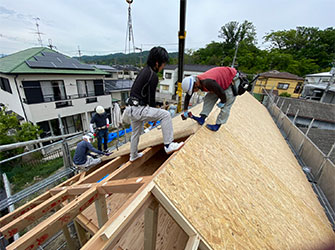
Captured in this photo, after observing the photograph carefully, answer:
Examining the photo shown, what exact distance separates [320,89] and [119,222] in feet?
100

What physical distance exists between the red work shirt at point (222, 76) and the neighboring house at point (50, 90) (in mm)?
11241

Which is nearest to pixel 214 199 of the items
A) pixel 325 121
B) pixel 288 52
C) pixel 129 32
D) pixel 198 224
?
pixel 198 224

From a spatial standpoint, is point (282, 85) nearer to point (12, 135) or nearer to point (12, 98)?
point (12, 135)

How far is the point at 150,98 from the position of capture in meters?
2.18

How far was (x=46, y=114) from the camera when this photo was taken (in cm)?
977

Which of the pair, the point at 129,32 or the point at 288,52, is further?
the point at 288,52

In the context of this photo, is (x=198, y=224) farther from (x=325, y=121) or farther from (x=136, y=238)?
(x=325, y=121)

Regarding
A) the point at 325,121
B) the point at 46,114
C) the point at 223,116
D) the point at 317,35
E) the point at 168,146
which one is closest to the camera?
the point at 168,146

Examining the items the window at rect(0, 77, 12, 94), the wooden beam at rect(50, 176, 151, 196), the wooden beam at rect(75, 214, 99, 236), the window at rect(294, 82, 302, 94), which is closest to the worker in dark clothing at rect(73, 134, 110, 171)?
the wooden beam at rect(75, 214, 99, 236)

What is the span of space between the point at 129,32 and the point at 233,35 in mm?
43194

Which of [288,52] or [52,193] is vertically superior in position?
[288,52]

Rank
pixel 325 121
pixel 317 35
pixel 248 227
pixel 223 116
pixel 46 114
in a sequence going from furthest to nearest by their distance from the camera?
1. pixel 317 35
2. pixel 325 121
3. pixel 46 114
4. pixel 223 116
5. pixel 248 227

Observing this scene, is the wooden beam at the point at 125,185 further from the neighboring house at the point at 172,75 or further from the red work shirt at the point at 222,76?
the neighboring house at the point at 172,75

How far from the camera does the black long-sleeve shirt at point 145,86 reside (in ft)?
6.75
